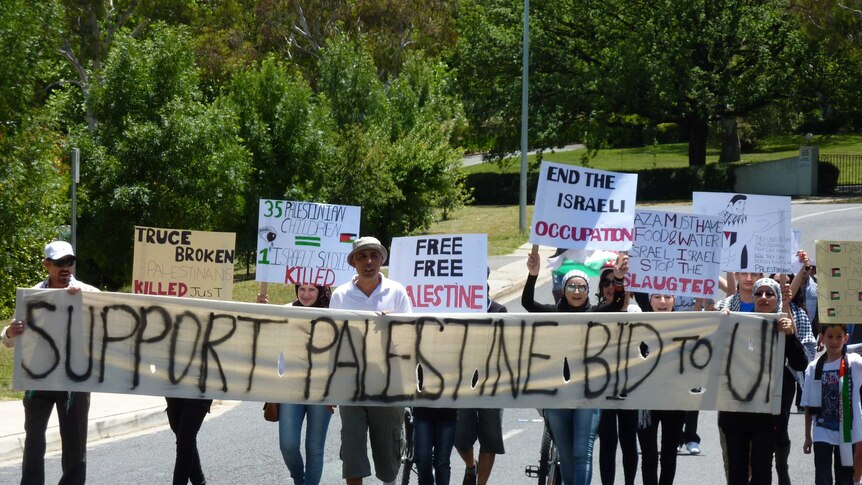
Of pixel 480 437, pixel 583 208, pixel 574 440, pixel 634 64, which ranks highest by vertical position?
pixel 634 64

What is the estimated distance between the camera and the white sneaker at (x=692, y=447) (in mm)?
9789

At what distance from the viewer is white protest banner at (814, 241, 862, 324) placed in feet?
24.7

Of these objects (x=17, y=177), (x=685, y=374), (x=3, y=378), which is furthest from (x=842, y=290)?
(x=17, y=177)

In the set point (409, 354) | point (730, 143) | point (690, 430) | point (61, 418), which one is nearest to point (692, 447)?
point (690, 430)

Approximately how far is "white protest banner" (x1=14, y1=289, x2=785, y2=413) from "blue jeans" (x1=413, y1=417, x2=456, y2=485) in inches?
8.1

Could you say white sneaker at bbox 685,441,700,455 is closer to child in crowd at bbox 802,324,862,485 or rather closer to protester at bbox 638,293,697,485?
protester at bbox 638,293,697,485

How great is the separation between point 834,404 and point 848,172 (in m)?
40.1

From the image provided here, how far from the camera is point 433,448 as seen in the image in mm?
7543

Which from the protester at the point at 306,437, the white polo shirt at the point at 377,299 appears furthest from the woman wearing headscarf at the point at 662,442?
the protester at the point at 306,437

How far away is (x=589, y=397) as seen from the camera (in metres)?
7.41

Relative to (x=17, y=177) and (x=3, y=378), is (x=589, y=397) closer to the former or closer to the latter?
(x=3, y=378)

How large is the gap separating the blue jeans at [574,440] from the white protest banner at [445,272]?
3.49 ft

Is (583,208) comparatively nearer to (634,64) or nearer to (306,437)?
(306,437)

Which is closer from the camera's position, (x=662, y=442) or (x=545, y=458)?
(x=662, y=442)
